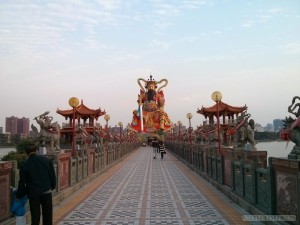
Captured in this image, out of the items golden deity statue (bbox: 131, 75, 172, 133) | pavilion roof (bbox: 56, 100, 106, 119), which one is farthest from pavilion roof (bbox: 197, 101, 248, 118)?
golden deity statue (bbox: 131, 75, 172, 133)

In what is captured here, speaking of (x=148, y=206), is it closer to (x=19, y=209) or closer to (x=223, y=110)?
(x=19, y=209)

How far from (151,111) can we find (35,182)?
183ft

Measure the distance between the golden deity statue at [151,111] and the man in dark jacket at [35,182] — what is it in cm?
5472

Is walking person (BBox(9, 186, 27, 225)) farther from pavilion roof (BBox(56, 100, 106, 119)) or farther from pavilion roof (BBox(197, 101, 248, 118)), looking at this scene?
pavilion roof (BBox(56, 100, 106, 119))

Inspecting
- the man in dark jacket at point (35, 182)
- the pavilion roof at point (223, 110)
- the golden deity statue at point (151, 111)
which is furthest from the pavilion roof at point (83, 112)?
the man in dark jacket at point (35, 182)

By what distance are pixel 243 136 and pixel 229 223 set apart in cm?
591

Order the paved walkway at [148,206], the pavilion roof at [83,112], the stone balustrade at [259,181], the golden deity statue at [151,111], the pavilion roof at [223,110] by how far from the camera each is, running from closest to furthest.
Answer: the stone balustrade at [259,181], the paved walkway at [148,206], the pavilion roof at [223,110], the pavilion roof at [83,112], the golden deity statue at [151,111]

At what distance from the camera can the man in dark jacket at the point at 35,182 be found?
481 cm

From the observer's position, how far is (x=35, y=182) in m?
4.86

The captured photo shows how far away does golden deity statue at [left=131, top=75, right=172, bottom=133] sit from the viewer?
198 feet

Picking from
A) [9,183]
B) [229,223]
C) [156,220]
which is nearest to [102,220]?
[156,220]

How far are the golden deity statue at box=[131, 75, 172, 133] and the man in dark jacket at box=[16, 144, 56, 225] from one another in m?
54.7

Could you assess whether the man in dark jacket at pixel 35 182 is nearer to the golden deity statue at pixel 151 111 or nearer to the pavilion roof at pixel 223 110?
the pavilion roof at pixel 223 110

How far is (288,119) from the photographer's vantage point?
743 centimetres
